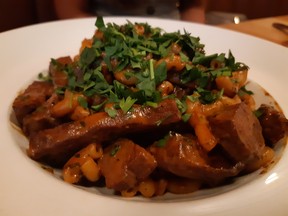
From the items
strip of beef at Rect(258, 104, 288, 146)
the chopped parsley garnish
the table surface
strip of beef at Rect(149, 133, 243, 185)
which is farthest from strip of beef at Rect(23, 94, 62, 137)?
the table surface

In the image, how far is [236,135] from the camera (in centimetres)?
151

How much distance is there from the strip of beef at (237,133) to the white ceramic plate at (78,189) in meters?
0.11

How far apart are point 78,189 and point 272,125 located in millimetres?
923

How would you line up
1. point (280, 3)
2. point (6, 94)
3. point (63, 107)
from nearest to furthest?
point (63, 107)
point (6, 94)
point (280, 3)

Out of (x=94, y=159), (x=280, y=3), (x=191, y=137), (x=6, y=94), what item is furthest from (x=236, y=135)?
(x=280, y=3)

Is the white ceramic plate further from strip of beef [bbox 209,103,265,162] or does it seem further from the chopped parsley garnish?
the chopped parsley garnish

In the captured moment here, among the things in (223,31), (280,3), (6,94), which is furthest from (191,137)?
(280,3)

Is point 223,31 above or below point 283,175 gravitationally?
above

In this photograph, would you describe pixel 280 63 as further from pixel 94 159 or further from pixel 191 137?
pixel 94 159

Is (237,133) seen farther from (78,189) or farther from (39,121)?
(39,121)

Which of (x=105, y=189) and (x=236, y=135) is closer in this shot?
(x=236, y=135)

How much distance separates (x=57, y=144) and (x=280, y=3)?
4.95 m

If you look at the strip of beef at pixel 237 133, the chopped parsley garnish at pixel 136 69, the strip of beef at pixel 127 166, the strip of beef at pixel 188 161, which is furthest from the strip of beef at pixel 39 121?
the strip of beef at pixel 237 133

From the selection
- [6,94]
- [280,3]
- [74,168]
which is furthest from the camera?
[280,3]
